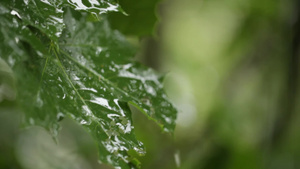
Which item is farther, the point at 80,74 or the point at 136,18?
the point at 136,18

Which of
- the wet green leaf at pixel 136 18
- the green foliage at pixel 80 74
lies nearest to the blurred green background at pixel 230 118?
the wet green leaf at pixel 136 18

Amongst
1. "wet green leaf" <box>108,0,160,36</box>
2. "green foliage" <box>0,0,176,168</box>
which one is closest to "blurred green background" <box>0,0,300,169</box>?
"wet green leaf" <box>108,0,160,36</box>

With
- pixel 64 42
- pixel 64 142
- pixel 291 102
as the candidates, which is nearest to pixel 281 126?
pixel 291 102

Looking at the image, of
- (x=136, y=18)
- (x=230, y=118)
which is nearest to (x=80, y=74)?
(x=136, y=18)

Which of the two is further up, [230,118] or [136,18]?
[136,18]

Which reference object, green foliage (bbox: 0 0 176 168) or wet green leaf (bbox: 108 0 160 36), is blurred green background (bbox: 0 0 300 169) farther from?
green foliage (bbox: 0 0 176 168)

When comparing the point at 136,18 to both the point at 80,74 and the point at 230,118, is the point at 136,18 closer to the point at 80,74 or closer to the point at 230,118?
the point at 80,74

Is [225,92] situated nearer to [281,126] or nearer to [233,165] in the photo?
[281,126]
